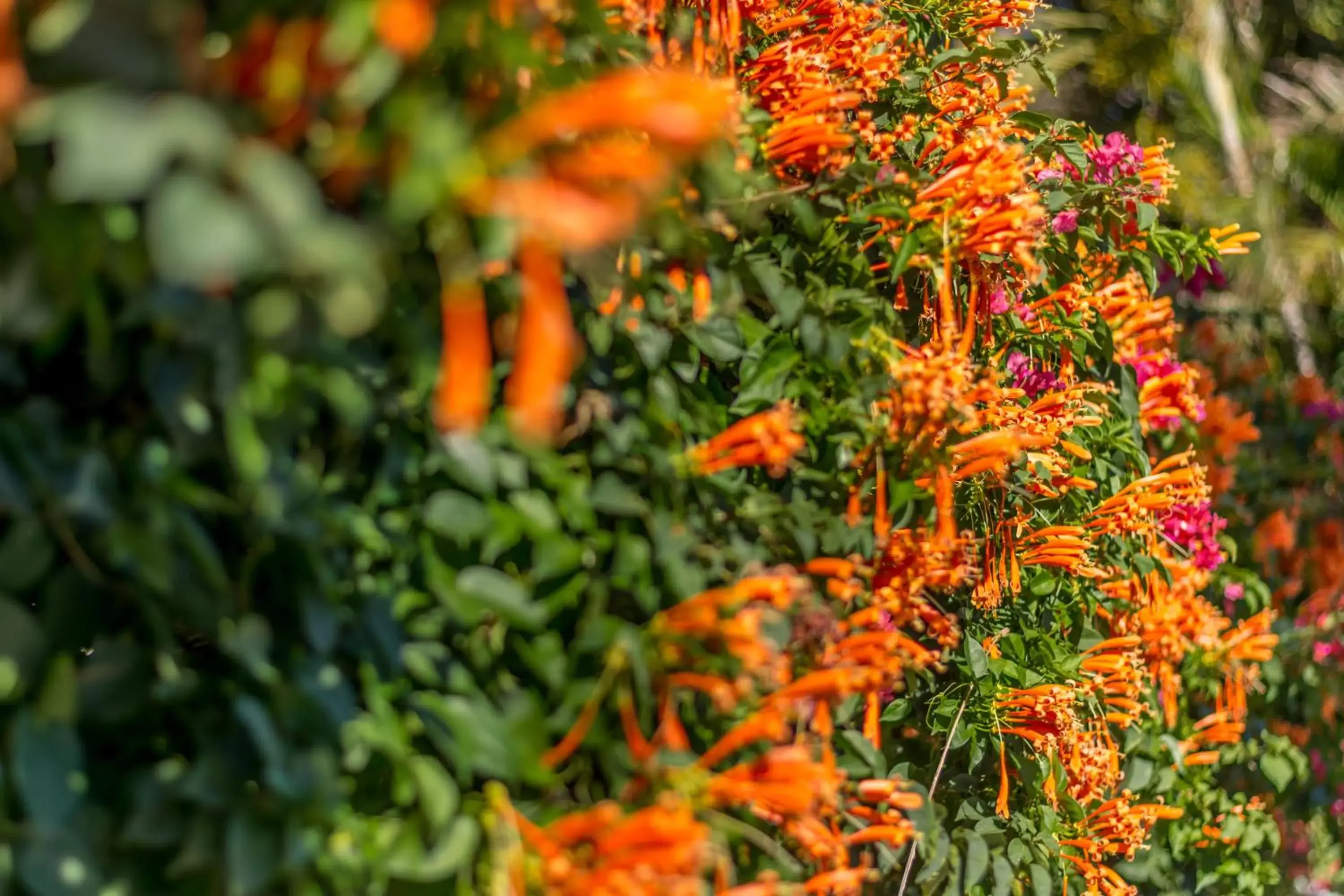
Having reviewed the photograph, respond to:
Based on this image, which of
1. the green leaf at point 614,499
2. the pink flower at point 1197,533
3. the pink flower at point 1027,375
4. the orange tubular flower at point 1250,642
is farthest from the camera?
the pink flower at point 1197,533

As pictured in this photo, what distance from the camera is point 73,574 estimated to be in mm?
1029

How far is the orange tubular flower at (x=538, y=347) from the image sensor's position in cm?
76

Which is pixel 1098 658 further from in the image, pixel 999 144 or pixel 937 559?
pixel 999 144

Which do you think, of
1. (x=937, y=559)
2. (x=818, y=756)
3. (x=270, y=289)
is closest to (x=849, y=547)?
(x=937, y=559)

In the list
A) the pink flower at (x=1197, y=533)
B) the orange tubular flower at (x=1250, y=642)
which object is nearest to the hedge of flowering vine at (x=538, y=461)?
the orange tubular flower at (x=1250, y=642)

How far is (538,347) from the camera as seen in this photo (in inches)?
30.7

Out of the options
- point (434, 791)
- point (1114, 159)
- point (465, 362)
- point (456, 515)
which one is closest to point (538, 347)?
point (465, 362)

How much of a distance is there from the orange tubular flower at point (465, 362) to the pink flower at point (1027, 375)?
139 centimetres

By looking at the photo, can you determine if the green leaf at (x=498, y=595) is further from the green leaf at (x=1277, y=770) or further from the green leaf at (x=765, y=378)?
the green leaf at (x=1277, y=770)

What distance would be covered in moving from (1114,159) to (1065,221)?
0.23 metres

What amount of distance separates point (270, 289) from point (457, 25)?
0.78 ft

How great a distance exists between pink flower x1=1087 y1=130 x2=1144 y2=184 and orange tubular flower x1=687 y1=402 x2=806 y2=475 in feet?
3.92

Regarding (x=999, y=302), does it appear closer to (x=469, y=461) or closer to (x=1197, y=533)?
(x=1197, y=533)

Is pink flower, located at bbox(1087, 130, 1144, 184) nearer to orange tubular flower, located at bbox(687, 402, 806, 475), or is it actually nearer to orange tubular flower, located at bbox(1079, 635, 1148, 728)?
orange tubular flower, located at bbox(1079, 635, 1148, 728)
